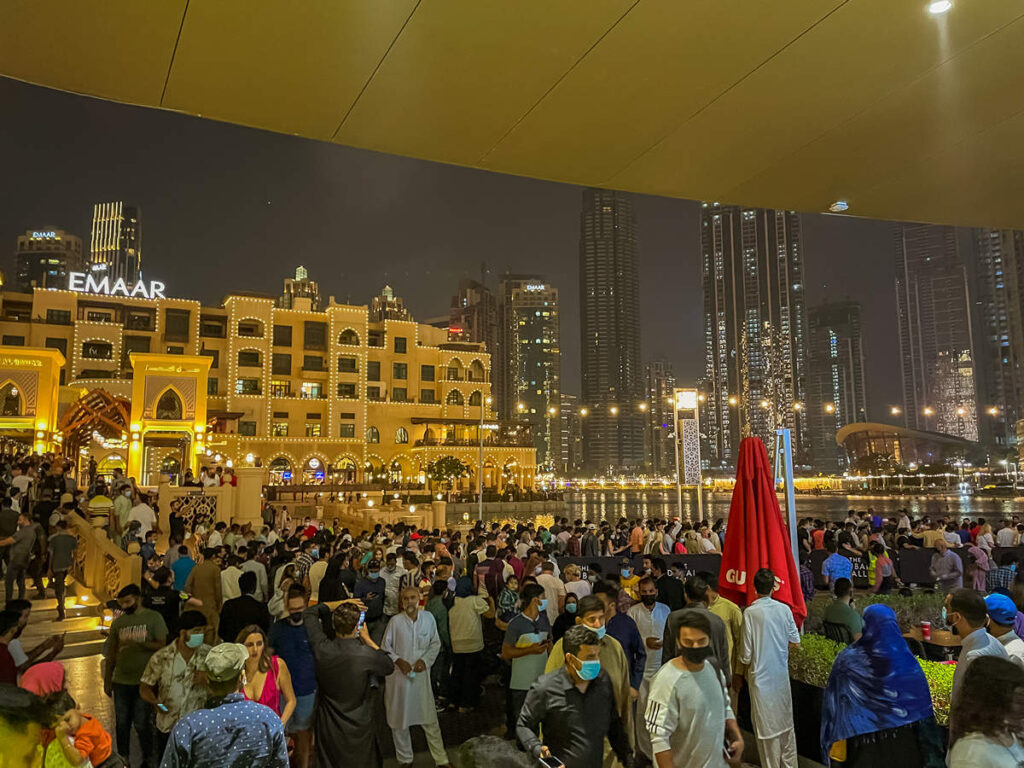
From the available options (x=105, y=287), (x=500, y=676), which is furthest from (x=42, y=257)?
(x=500, y=676)

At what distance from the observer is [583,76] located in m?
3.53

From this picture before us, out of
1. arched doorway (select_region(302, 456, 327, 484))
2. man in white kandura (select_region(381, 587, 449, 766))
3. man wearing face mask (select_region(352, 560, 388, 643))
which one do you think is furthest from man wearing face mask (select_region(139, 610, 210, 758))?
arched doorway (select_region(302, 456, 327, 484))

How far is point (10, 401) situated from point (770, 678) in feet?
137

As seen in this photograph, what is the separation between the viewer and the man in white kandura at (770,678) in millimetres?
5473

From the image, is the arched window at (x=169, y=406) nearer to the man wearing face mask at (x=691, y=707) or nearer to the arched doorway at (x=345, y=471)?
the arched doorway at (x=345, y=471)

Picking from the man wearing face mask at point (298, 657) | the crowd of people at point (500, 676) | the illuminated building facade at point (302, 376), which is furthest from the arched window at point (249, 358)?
the man wearing face mask at point (298, 657)

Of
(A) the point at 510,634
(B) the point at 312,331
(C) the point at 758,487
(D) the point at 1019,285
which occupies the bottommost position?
(A) the point at 510,634

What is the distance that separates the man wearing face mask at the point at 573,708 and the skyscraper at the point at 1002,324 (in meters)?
150

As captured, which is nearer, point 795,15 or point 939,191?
point 795,15

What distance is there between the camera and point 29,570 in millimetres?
13453

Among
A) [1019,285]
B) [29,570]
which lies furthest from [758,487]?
[1019,285]

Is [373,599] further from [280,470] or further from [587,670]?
[280,470]

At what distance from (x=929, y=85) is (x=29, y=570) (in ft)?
51.5

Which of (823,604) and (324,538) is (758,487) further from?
(324,538)
